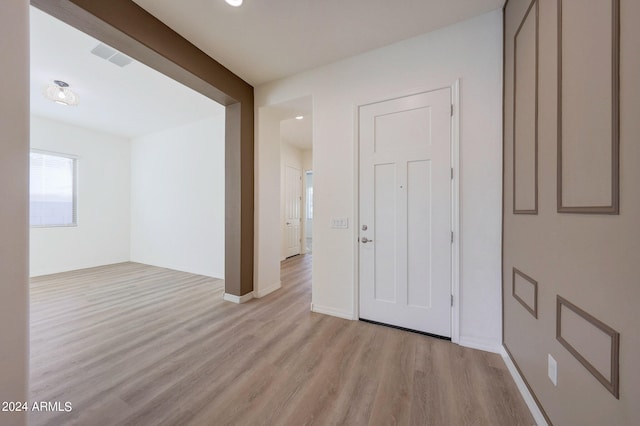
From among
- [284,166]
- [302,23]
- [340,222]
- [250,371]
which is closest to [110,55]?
[302,23]

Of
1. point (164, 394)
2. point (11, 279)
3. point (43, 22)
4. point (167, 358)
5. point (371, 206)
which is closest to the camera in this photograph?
point (11, 279)

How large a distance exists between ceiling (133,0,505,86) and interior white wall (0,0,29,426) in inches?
62.5

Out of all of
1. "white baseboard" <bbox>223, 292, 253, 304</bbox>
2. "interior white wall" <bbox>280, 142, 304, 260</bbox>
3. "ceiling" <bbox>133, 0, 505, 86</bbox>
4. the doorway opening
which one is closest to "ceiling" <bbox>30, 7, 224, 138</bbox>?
"ceiling" <bbox>133, 0, 505, 86</bbox>

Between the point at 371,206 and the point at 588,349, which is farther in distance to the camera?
the point at 371,206

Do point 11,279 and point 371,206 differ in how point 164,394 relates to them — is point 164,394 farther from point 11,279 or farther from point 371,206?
point 371,206

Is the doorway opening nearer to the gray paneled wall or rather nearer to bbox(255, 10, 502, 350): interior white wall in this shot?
bbox(255, 10, 502, 350): interior white wall

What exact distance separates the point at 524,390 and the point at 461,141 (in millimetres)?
1872

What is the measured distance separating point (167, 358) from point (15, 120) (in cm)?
191

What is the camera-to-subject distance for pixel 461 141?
81.7 inches

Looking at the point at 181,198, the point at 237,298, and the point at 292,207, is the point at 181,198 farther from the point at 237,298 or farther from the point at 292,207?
the point at 237,298

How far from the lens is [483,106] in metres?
2.02

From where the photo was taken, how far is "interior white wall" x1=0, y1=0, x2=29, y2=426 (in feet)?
2.52

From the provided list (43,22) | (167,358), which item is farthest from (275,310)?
(43,22)

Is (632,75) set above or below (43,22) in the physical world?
below
